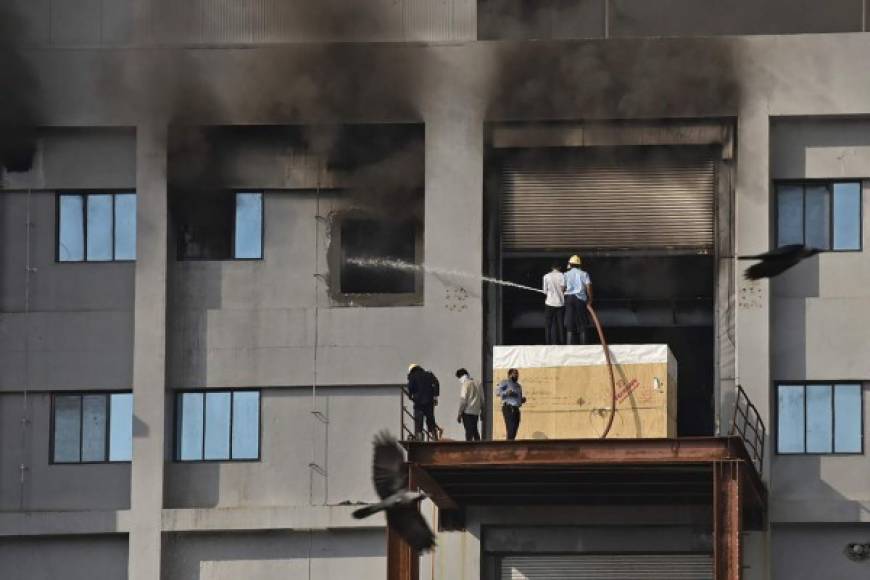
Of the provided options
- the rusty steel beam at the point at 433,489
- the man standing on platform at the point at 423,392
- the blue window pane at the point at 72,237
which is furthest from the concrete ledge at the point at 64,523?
the man standing on platform at the point at 423,392

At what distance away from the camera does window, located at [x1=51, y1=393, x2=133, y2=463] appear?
161 ft

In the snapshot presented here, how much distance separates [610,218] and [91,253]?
31.5 ft

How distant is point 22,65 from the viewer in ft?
162

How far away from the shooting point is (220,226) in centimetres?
4978

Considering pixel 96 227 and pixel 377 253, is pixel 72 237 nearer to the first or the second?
pixel 96 227

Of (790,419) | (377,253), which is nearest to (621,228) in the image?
(377,253)

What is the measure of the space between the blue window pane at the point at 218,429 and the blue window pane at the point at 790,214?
10444mm

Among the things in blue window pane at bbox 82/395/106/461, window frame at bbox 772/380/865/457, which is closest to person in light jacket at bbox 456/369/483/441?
window frame at bbox 772/380/865/457

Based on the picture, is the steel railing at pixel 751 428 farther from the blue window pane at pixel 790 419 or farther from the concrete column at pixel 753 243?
the blue window pane at pixel 790 419

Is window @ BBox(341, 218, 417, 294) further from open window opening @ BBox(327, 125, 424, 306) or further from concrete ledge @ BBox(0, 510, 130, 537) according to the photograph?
concrete ledge @ BBox(0, 510, 130, 537)

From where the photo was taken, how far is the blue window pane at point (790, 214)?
48531mm

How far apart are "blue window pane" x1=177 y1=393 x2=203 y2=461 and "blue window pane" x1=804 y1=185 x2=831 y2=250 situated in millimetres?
11425

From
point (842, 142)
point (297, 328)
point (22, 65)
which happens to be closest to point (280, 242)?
point (297, 328)

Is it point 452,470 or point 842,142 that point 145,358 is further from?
point 842,142
